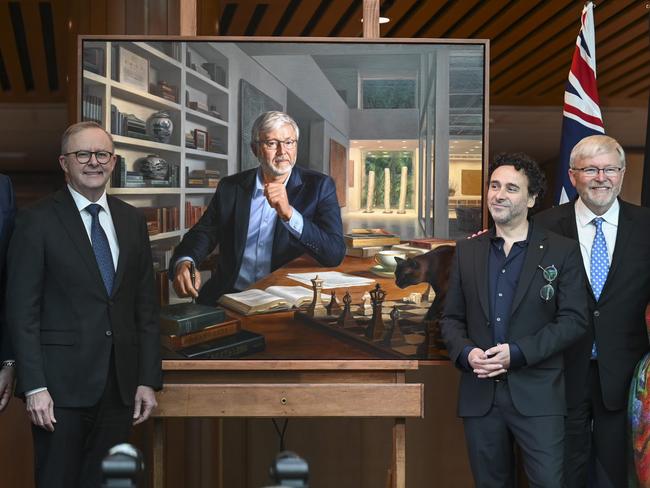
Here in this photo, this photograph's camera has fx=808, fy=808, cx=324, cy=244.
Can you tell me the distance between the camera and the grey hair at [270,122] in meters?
3.22

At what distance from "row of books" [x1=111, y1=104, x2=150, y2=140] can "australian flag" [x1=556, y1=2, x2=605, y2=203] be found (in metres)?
1.80

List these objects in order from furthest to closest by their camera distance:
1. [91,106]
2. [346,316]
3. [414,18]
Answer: [414,18], [346,316], [91,106]

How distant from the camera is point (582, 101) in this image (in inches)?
141

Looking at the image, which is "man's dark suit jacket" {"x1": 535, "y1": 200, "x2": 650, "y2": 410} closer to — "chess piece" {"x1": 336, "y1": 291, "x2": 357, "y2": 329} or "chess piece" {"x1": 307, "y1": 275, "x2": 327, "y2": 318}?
"chess piece" {"x1": 336, "y1": 291, "x2": 357, "y2": 329}

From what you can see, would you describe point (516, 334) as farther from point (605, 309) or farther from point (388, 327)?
point (388, 327)

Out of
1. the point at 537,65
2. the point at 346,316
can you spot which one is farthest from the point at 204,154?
the point at 537,65

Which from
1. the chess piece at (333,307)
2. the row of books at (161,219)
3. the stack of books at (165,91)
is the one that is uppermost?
the stack of books at (165,91)

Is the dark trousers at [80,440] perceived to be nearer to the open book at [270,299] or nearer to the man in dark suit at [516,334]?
the open book at [270,299]

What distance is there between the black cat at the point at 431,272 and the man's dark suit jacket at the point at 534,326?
1.49 feet

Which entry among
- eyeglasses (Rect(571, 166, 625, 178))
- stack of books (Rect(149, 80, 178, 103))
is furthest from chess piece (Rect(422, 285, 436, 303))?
stack of books (Rect(149, 80, 178, 103))

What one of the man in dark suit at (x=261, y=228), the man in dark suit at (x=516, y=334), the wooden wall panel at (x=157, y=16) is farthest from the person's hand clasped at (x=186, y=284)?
the wooden wall panel at (x=157, y=16)

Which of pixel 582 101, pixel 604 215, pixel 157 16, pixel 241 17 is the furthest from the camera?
pixel 241 17

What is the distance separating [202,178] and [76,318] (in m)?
0.88

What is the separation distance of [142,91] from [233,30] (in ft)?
8.64
